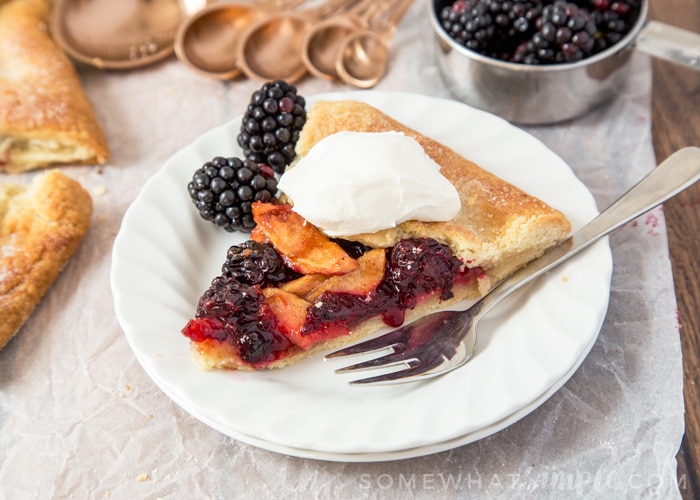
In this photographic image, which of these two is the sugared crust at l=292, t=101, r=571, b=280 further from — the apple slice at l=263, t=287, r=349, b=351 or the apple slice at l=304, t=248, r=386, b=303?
the apple slice at l=263, t=287, r=349, b=351

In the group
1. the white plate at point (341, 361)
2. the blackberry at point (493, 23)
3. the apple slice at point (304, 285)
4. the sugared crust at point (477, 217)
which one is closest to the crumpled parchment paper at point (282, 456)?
the white plate at point (341, 361)

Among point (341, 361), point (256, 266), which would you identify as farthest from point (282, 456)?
point (256, 266)

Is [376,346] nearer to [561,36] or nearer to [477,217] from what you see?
[477,217]

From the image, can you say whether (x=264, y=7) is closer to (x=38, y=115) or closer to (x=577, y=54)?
(x=38, y=115)

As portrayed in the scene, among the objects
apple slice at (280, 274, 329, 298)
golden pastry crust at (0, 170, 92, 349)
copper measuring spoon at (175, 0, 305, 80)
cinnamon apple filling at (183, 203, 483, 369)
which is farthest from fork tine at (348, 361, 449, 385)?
copper measuring spoon at (175, 0, 305, 80)

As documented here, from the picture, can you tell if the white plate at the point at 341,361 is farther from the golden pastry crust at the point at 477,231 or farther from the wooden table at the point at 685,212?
the wooden table at the point at 685,212

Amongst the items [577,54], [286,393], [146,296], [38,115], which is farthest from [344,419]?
[38,115]

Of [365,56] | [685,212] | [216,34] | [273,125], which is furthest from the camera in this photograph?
[216,34]

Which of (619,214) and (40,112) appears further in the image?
(40,112)
